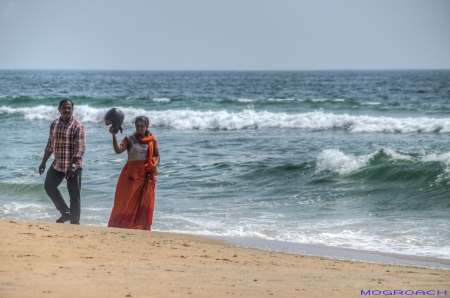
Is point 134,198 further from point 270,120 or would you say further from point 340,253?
point 270,120

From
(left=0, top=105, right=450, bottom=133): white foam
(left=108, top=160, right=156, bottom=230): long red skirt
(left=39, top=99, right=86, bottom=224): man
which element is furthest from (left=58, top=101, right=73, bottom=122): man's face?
(left=0, top=105, right=450, bottom=133): white foam

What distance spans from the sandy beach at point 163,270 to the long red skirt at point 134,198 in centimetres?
71

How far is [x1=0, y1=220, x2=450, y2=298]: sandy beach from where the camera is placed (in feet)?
14.6

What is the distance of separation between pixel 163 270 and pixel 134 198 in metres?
2.50

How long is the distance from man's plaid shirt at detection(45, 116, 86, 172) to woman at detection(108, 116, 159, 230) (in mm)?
510

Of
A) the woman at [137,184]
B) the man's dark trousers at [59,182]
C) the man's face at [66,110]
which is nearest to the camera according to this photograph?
the man's face at [66,110]

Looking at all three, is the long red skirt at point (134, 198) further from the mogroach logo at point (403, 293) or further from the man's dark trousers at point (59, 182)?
the mogroach logo at point (403, 293)

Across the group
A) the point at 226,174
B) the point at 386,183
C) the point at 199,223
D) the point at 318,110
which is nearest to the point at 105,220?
the point at 199,223

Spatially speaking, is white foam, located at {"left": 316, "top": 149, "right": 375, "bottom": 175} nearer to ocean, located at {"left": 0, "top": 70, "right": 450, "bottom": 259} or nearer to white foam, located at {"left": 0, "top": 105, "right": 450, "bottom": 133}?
ocean, located at {"left": 0, "top": 70, "right": 450, "bottom": 259}

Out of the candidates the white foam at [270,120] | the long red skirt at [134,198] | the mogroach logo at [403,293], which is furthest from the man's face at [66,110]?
the white foam at [270,120]

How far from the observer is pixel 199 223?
880 centimetres

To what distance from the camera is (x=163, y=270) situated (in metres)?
5.03

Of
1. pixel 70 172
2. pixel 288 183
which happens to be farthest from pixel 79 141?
pixel 288 183

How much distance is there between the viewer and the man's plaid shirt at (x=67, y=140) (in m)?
7.10
